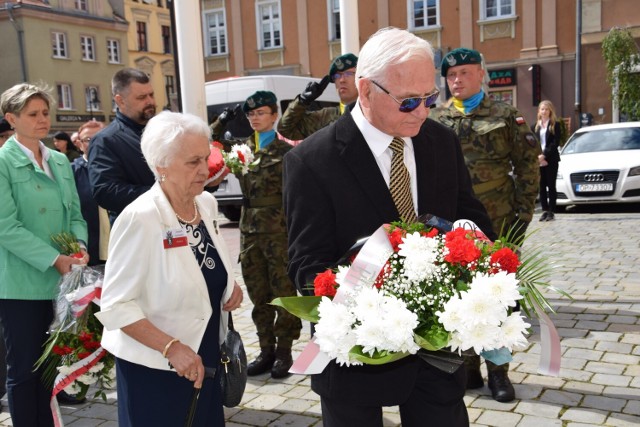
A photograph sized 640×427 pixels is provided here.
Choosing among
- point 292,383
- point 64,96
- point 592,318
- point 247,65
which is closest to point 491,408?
point 292,383

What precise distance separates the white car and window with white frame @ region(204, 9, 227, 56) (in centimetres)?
2501

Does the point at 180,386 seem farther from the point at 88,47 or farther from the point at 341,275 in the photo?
the point at 88,47

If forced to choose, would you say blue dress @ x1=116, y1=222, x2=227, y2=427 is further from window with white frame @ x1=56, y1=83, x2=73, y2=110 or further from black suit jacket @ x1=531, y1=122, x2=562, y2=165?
window with white frame @ x1=56, y1=83, x2=73, y2=110

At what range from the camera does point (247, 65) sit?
118 feet

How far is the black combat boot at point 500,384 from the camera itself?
4473 millimetres

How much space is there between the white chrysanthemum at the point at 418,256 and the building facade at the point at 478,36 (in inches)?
946

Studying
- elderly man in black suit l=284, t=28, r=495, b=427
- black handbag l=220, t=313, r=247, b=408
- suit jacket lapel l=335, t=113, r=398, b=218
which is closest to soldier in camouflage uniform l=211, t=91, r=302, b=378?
black handbag l=220, t=313, r=247, b=408

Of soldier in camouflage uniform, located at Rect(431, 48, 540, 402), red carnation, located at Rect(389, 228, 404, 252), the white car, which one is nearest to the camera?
red carnation, located at Rect(389, 228, 404, 252)

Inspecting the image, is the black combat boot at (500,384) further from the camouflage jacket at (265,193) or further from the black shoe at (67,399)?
the black shoe at (67,399)

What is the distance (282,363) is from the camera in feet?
17.4

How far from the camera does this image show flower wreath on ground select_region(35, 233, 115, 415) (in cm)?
362

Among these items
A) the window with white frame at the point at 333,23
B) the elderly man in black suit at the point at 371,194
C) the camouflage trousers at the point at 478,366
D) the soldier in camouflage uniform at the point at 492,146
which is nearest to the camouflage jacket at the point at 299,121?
the soldier in camouflage uniform at the point at 492,146

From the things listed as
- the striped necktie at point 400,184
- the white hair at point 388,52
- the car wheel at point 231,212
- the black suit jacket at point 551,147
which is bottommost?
the car wheel at point 231,212

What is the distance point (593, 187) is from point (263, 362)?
9.88m
